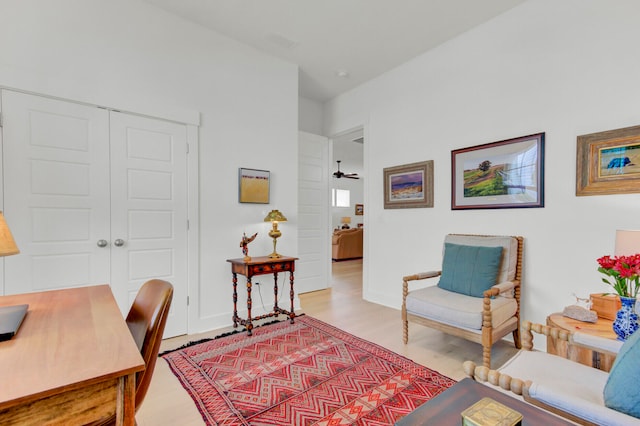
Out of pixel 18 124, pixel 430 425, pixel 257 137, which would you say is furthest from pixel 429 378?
pixel 18 124

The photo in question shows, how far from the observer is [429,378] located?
2129 millimetres

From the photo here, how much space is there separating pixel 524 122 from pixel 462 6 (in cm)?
120

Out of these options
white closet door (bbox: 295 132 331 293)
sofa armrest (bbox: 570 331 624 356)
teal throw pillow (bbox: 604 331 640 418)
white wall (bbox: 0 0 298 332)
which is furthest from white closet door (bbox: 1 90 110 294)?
sofa armrest (bbox: 570 331 624 356)

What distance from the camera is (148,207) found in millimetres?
2779

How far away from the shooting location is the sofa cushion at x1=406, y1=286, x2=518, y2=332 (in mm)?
2279

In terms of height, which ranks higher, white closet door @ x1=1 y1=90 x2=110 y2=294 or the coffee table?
white closet door @ x1=1 y1=90 x2=110 y2=294

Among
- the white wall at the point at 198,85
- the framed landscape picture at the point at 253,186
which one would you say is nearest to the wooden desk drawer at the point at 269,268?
the white wall at the point at 198,85

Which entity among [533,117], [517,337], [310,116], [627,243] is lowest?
[517,337]

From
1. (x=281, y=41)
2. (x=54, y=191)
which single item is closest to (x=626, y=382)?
(x=54, y=191)

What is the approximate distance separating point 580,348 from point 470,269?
3.20ft

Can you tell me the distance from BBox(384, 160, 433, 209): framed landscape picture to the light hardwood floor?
99 centimetres

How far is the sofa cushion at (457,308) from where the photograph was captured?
228 centimetres

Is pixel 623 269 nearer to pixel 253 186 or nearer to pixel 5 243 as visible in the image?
pixel 5 243

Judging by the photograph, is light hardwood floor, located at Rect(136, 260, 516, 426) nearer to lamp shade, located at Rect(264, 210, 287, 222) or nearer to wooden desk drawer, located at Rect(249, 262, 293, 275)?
wooden desk drawer, located at Rect(249, 262, 293, 275)
